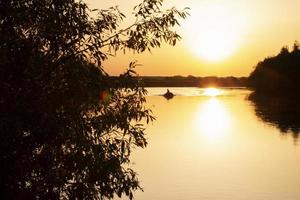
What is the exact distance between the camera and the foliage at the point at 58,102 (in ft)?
48.6

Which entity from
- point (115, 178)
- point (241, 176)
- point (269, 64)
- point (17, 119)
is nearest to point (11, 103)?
point (17, 119)

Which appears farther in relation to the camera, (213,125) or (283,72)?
(283,72)

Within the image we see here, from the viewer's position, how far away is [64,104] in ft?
51.6

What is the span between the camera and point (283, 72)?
172 m

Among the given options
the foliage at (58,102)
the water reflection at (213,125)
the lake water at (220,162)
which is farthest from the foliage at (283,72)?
the foliage at (58,102)

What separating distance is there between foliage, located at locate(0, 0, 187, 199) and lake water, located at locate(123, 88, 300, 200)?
2.88m

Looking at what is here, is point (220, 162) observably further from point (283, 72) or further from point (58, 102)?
point (283, 72)

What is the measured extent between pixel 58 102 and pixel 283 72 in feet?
536

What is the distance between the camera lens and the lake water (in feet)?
117

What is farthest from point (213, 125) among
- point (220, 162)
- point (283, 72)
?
point (283, 72)

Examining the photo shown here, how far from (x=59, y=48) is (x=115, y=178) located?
4.41m

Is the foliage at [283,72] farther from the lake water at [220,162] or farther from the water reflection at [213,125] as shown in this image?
the lake water at [220,162]

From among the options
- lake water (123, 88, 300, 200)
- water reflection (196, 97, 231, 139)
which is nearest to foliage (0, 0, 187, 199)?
lake water (123, 88, 300, 200)

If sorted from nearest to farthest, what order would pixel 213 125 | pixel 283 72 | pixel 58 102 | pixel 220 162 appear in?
pixel 58 102 < pixel 220 162 < pixel 213 125 < pixel 283 72
